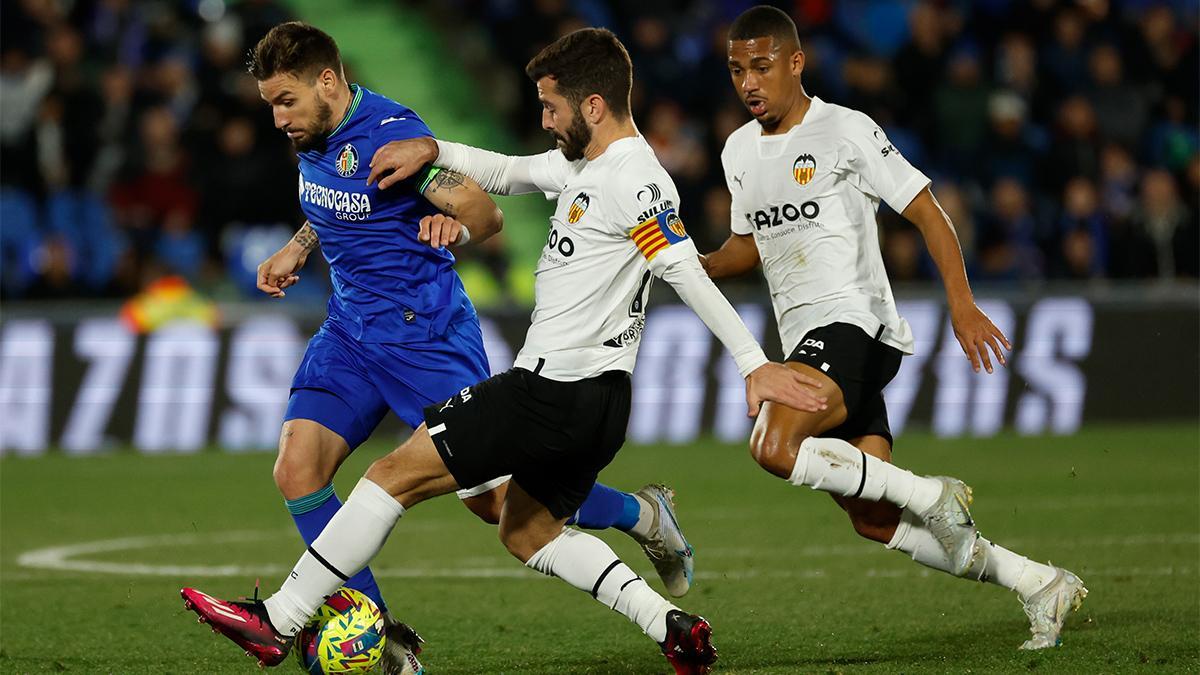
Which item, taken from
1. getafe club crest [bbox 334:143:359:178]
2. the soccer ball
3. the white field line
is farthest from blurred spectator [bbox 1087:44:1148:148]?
the soccer ball

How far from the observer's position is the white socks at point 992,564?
243 inches

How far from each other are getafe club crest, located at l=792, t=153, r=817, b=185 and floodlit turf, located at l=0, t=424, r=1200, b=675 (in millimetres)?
1665

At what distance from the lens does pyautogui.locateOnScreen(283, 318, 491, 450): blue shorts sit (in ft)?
20.3

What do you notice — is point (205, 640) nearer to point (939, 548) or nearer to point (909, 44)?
point (939, 548)

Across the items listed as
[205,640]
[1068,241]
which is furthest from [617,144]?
[1068,241]

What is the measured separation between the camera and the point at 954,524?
239 inches

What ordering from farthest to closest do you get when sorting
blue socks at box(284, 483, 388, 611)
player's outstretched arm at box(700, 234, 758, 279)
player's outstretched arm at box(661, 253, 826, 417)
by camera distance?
player's outstretched arm at box(700, 234, 758, 279), blue socks at box(284, 483, 388, 611), player's outstretched arm at box(661, 253, 826, 417)

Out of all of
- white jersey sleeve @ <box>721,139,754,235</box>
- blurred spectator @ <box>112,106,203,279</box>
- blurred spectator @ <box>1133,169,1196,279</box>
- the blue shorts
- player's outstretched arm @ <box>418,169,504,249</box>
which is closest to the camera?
player's outstretched arm @ <box>418,169,504,249</box>

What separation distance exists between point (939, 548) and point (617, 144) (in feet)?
6.17

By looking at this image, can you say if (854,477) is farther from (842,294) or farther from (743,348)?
(743,348)

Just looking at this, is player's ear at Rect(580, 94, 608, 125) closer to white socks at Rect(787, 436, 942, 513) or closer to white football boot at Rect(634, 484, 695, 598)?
white socks at Rect(787, 436, 942, 513)

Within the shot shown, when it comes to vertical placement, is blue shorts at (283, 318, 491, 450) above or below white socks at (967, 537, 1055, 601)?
above

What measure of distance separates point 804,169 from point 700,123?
1054 cm

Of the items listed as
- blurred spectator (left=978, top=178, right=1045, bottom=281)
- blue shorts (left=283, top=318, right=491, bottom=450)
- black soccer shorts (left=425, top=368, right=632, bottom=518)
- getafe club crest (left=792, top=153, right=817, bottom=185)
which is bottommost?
blurred spectator (left=978, top=178, right=1045, bottom=281)
